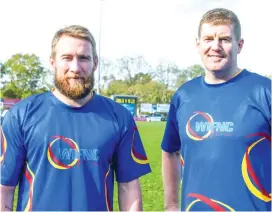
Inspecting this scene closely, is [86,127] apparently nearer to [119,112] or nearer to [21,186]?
[119,112]

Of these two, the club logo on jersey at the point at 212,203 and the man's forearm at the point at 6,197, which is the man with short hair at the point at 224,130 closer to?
the club logo on jersey at the point at 212,203

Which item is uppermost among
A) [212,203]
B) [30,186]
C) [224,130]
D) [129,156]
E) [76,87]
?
[76,87]

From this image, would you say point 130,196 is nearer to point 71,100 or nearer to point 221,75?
point 71,100

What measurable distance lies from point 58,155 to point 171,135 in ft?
3.39

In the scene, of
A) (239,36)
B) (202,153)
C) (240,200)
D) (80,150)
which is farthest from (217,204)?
(239,36)

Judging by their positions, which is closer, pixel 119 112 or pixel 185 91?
pixel 119 112

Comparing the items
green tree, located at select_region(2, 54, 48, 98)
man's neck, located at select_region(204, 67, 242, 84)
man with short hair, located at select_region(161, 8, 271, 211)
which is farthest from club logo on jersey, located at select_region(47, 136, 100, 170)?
green tree, located at select_region(2, 54, 48, 98)

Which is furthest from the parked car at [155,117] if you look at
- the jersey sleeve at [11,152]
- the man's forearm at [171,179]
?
the jersey sleeve at [11,152]

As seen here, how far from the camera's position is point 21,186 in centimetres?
269

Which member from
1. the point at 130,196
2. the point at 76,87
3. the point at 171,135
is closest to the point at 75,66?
the point at 76,87

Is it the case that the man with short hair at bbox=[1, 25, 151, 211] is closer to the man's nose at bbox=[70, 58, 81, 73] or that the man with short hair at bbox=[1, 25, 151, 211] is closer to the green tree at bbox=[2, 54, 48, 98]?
the man's nose at bbox=[70, 58, 81, 73]

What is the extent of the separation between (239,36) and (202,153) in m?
0.87

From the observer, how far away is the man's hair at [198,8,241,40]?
2896mm

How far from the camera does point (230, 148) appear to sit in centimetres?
278
